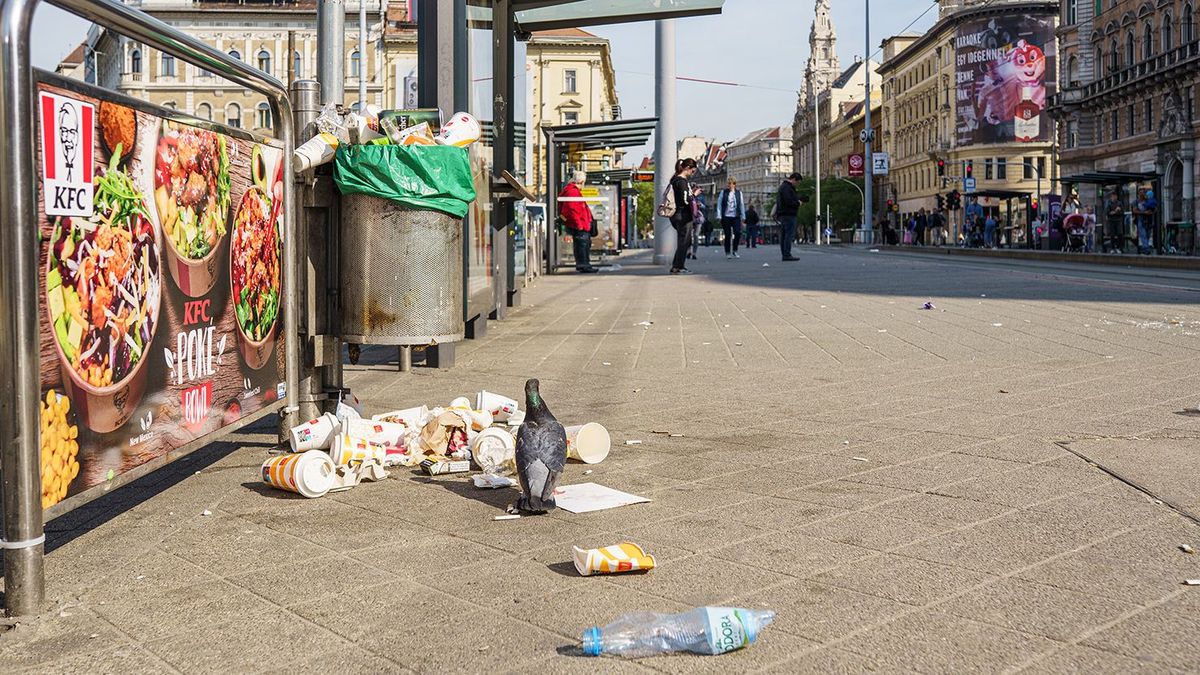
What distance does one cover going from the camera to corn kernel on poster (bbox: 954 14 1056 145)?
304ft

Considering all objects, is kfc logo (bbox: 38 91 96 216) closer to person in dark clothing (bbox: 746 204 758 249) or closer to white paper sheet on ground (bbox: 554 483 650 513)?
white paper sheet on ground (bbox: 554 483 650 513)

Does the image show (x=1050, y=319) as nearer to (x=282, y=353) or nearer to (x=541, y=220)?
(x=282, y=353)

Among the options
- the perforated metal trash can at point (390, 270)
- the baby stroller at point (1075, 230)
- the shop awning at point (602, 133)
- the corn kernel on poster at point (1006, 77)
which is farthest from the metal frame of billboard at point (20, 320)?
the corn kernel on poster at point (1006, 77)

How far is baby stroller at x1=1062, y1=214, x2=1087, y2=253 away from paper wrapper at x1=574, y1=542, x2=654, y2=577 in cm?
4137

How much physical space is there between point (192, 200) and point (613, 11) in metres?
11.6

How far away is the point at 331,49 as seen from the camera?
29.5ft

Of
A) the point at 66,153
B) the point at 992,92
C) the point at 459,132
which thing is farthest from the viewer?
the point at 992,92

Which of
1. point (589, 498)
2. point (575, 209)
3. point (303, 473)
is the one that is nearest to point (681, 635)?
point (589, 498)

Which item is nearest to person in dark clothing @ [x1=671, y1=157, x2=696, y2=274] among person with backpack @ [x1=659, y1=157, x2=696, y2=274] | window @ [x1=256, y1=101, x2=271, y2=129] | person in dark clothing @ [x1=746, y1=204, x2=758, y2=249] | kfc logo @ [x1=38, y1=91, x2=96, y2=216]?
person with backpack @ [x1=659, y1=157, x2=696, y2=274]

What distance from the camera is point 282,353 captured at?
16.7ft

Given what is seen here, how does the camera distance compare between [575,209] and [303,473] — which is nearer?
[303,473]

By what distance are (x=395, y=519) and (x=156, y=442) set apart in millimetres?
774

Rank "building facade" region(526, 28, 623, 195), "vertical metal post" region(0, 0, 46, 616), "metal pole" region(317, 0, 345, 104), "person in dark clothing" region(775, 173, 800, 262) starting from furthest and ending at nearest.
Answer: "building facade" region(526, 28, 623, 195)
"person in dark clothing" region(775, 173, 800, 262)
"metal pole" region(317, 0, 345, 104)
"vertical metal post" region(0, 0, 46, 616)

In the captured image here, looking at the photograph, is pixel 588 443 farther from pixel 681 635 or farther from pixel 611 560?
pixel 681 635
